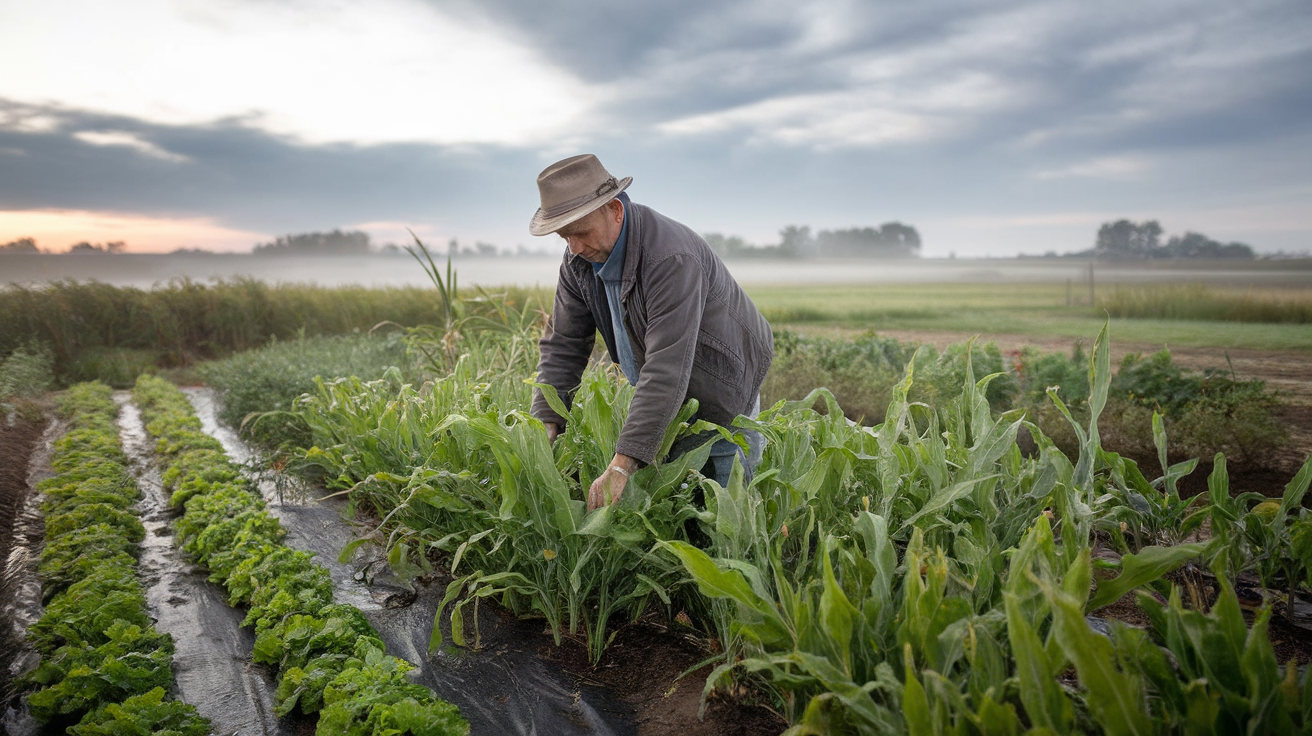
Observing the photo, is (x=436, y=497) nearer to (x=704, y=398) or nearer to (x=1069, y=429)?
(x=704, y=398)

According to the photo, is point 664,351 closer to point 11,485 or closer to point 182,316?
point 11,485

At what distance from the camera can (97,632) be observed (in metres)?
2.47

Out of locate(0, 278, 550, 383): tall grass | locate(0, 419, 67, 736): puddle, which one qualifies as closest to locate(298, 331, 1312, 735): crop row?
locate(0, 419, 67, 736): puddle

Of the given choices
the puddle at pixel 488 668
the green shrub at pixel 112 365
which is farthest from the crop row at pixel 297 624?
the green shrub at pixel 112 365

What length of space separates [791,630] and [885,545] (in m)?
0.30

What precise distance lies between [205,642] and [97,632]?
1.06ft

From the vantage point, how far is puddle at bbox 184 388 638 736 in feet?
6.73

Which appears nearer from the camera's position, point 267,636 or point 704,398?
point 267,636

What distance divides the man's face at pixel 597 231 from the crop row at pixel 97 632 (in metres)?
1.77

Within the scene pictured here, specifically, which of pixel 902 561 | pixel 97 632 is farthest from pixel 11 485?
pixel 902 561

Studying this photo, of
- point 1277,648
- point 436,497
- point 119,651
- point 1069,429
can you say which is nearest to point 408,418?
point 436,497

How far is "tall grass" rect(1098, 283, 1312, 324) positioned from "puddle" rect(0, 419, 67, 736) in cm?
924

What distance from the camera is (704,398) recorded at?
2.67 m

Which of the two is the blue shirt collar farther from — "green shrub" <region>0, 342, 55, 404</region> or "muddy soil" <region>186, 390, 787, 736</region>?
"green shrub" <region>0, 342, 55, 404</region>
